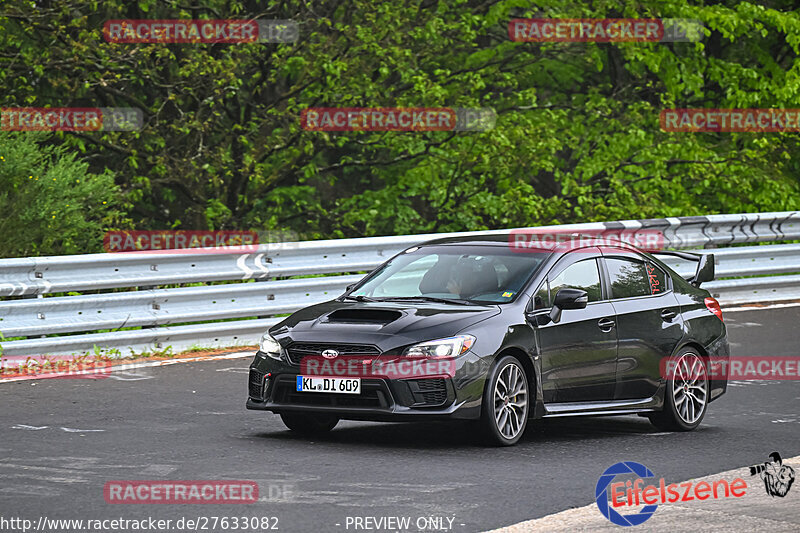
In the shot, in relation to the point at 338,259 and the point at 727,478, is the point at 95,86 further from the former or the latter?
the point at 727,478

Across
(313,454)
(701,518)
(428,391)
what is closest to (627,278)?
(428,391)

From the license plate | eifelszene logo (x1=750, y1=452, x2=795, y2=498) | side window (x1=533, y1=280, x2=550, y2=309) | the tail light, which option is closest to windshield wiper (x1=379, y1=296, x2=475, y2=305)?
side window (x1=533, y1=280, x2=550, y2=309)

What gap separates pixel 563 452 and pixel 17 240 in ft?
23.9

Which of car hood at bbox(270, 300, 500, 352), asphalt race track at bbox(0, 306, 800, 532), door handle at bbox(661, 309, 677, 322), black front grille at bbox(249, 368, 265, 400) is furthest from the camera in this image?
door handle at bbox(661, 309, 677, 322)

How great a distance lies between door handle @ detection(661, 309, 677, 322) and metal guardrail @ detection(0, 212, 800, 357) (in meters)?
3.36

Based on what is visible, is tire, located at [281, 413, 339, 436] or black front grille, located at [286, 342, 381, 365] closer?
black front grille, located at [286, 342, 381, 365]

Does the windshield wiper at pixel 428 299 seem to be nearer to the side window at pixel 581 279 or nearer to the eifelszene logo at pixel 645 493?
the side window at pixel 581 279

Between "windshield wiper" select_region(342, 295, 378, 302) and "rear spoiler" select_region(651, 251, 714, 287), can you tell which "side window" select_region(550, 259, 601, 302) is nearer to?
"windshield wiper" select_region(342, 295, 378, 302)

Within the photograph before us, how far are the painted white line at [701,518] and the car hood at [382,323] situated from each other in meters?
1.81

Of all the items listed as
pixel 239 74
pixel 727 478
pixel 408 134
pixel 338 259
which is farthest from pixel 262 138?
pixel 727 478

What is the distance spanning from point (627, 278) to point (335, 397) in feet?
9.13

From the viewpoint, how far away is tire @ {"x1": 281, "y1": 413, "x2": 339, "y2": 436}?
9516mm

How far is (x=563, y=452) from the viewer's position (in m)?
9.09

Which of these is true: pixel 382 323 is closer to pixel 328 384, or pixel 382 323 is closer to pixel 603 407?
pixel 328 384
